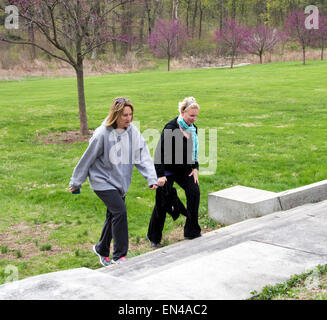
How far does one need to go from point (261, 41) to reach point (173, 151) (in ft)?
125

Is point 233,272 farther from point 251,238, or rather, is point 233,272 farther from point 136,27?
point 136,27

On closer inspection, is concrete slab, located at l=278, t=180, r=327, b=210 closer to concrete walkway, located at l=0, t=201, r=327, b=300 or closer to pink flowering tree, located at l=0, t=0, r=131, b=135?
concrete walkway, located at l=0, t=201, r=327, b=300

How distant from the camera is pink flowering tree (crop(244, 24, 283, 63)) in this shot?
1672 inches

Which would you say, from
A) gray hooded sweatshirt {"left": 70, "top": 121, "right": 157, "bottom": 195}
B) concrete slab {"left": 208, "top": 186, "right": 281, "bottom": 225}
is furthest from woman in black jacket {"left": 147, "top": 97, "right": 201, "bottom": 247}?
concrete slab {"left": 208, "top": 186, "right": 281, "bottom": 225}

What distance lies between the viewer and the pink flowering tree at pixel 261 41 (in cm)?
4247

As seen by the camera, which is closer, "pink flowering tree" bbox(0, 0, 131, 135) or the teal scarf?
the teal scarf

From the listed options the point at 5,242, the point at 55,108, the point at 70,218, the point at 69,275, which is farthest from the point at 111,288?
the point at 55,108

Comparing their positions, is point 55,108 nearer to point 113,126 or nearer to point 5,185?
point 5,185

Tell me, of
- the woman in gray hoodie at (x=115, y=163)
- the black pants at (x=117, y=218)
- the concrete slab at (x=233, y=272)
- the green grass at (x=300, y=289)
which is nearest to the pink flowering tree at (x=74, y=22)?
the woman in gray hoodie at (x=115, y=163)

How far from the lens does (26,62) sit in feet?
126

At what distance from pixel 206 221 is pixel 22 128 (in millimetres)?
9170

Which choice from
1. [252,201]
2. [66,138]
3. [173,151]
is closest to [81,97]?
[66,138]

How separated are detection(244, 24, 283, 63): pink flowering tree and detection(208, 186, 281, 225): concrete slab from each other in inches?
1421

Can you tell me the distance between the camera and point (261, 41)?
139 feet
